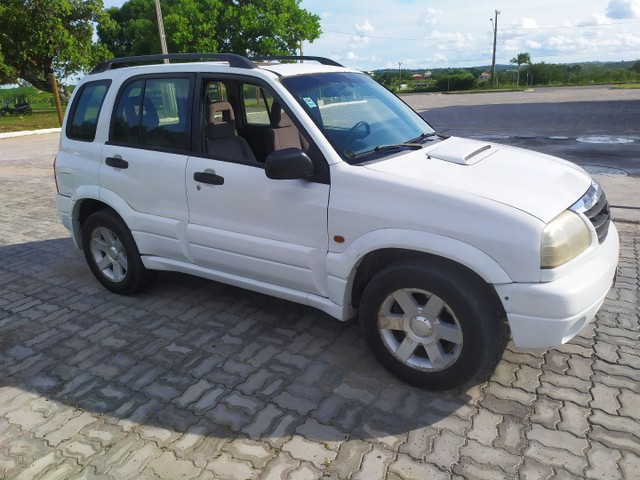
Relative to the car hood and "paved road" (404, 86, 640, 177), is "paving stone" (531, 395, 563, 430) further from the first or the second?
"paved road" (404, 86, 640, 177)

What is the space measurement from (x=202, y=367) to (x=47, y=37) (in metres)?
26.7

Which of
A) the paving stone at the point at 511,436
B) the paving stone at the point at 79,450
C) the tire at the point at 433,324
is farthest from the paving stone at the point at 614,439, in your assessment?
the paving stone at the point at 79,450

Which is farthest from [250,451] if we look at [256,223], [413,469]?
[256,223]

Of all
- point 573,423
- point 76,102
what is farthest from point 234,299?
point 573,423

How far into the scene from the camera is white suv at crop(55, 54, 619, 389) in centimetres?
278

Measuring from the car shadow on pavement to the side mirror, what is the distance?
126cm

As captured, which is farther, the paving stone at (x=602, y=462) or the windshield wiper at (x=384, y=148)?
the windshield wiper at (x=384, y=148)

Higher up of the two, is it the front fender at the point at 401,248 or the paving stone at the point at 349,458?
the front fender at the point at 401,248

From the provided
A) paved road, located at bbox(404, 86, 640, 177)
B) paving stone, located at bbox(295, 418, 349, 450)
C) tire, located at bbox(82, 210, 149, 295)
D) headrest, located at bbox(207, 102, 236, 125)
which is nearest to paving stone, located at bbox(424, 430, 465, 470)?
paving stone, located at bbox(295, 418, 349, 450)

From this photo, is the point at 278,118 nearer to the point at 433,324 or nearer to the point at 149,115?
the point at 149,115

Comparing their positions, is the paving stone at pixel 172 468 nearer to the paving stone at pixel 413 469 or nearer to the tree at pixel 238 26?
the paving stone at pixel 413 469

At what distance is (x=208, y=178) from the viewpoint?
3.73 metres

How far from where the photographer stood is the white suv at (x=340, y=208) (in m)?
2.78

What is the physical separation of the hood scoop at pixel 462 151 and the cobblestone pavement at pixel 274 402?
4.30 feet
